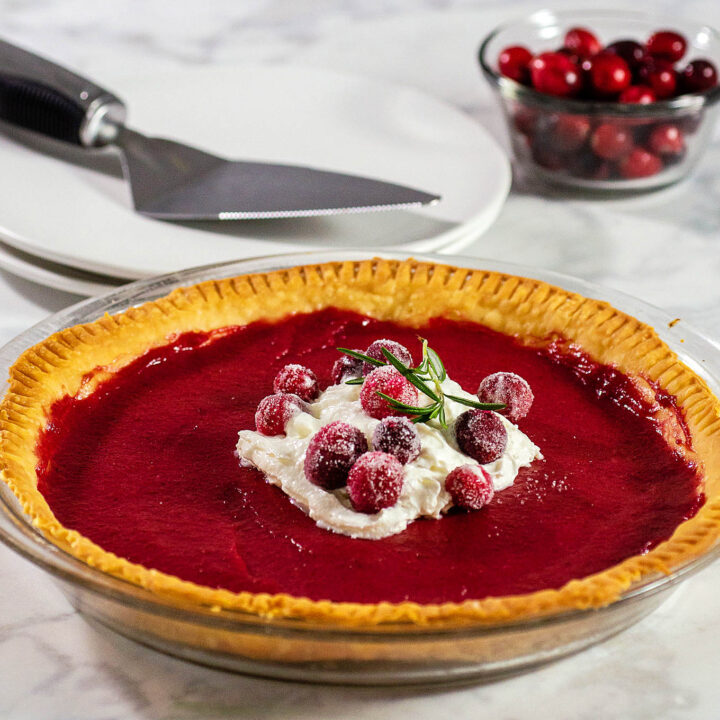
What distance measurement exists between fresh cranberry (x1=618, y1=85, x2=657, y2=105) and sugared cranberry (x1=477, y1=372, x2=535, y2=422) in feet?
5.91

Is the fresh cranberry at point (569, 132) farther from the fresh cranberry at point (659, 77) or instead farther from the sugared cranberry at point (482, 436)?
the sugared cranberry at point (482, 436)

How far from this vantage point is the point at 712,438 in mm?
2457

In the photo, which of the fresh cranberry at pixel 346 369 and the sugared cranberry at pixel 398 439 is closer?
the sugared cranberry at pixel 398 439

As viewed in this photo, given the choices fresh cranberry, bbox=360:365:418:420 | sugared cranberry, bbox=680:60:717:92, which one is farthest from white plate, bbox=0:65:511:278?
fresh cranberry, bbox=360:365:418:420

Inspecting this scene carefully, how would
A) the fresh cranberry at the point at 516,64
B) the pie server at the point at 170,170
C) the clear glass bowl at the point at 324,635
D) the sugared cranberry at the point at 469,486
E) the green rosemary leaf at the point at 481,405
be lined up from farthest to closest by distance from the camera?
the fresh cranberry at the point at 516,64 < the pie server at the point at 170,170 < the green rosemary leaf at the point at 481,405 < the sugared cranberry at the point at 469,486 < the clear glass bowl at the point at 324,635

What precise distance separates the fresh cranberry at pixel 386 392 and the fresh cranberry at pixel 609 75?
1.98m

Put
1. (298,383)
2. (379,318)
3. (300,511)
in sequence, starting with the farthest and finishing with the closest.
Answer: (379,318)
(298,383)
(300,511)

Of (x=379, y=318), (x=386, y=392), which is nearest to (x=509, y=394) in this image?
(x=386, y=392)

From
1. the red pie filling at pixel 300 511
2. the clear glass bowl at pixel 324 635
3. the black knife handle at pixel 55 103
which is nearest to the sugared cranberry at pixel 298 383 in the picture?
the red pie filling at pixel 300 511

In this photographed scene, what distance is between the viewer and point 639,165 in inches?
157

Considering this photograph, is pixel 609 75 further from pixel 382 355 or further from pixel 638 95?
pixel 382 355

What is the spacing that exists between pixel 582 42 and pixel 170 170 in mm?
1617

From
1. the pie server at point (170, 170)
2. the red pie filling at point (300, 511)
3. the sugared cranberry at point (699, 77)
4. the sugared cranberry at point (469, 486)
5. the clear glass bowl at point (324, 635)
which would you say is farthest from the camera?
the sugared cranberry at point (699, 77)

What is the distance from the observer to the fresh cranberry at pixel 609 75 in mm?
3891
